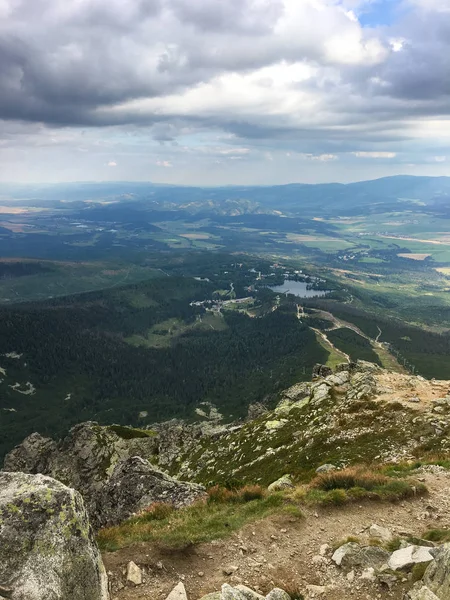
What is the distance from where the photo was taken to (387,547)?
21.0m

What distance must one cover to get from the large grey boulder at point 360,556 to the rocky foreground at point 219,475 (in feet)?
0.18

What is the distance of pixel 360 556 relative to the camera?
19.8m

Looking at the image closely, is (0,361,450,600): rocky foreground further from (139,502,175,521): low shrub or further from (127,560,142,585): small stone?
(139,502,175,521): low shrub

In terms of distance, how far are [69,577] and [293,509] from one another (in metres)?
15.2

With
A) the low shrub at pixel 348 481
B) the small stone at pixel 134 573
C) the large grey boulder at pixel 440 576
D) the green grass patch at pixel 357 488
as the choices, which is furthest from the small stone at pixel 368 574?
the small stone at pixel 134 573

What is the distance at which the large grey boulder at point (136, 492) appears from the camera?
33750mm

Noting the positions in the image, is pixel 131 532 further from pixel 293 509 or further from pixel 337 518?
pixel 337 518

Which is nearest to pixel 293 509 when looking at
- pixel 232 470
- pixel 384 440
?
pixel 384 440

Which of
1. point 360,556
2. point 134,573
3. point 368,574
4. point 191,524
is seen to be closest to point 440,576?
point 368,574

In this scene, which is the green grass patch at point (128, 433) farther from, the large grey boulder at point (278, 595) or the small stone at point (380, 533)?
the large grey boulder at point (278, 595)

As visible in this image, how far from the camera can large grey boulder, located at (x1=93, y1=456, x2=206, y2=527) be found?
111 feet

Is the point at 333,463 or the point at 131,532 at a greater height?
the point at 131,532

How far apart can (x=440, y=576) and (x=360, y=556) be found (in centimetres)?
507

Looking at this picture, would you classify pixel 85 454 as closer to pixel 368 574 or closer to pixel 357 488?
pixel 357 488
